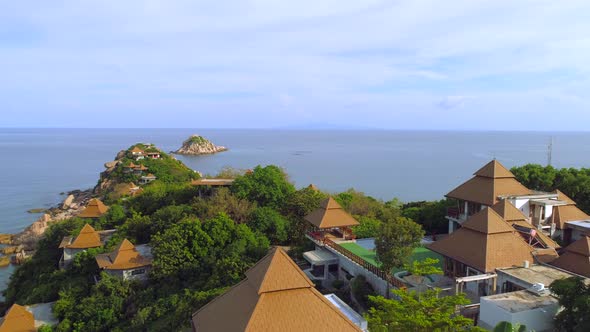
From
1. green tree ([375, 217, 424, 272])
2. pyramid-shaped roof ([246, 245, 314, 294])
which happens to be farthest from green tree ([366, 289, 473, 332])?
green tree ([375, 217, 424, 272])

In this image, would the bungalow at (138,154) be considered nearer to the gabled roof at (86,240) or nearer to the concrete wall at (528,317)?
the gabled roof at (86,240)

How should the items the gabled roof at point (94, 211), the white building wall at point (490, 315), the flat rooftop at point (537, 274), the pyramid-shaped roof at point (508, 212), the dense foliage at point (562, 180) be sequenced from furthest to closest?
1. the gabled roof at point (94, 211)
2. the dense foliage at point (562, 180)
3. the pyramid-shaped roof at point (508, 212)
4. the flat rooftop at point (537, 274)
5. the white building wall at point (490, 315)

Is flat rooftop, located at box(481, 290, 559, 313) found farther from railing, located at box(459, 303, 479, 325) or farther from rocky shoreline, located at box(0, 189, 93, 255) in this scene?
rocky shoreline, located at box(0, 189, 93, 255)

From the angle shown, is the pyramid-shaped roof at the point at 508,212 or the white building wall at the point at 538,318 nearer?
the white building wall at the point at 538,318

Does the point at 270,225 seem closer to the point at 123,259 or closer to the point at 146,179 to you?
the point at 123,259

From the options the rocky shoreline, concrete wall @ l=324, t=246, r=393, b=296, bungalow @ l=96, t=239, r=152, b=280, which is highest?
concrete wall @ l=324, t=246, r=393, b=296

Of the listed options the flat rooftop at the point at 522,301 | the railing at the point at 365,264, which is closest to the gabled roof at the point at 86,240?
the railing at the point at 365,264

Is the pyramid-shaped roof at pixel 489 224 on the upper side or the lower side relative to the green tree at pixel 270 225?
upper
